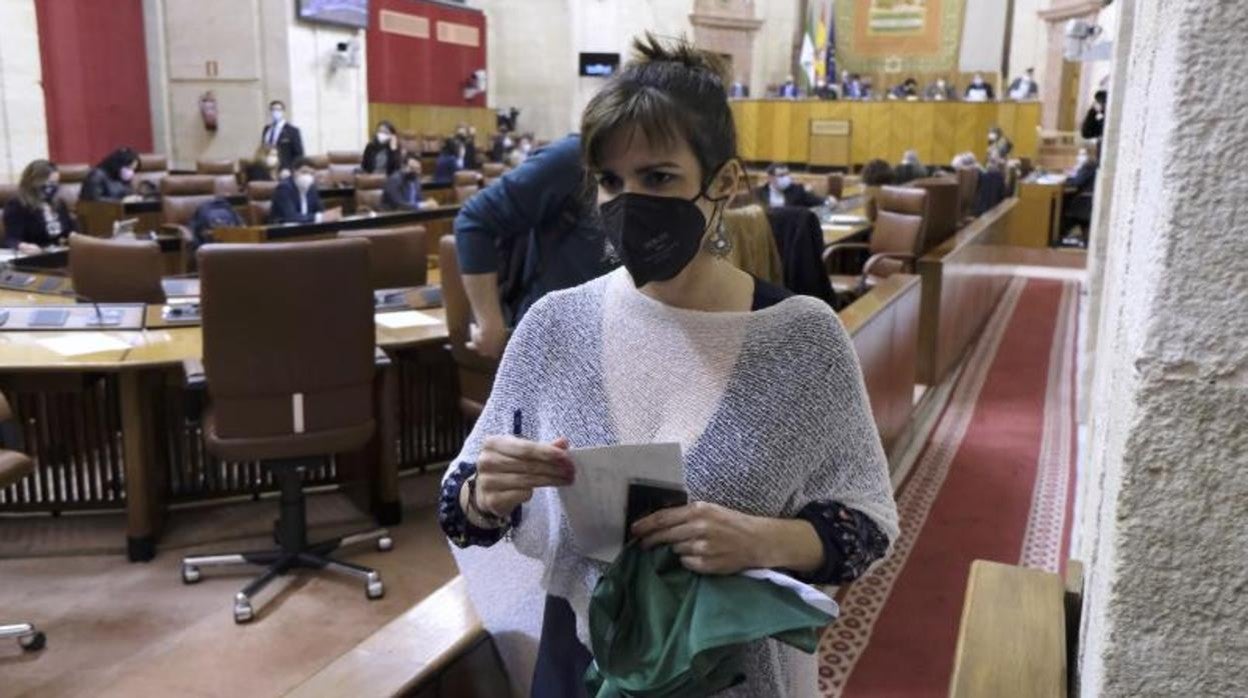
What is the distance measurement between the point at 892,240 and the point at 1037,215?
722 cm

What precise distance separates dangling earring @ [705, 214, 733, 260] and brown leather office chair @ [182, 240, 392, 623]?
94.5 inches

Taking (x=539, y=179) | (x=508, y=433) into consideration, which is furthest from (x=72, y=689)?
(x=508, y=433)

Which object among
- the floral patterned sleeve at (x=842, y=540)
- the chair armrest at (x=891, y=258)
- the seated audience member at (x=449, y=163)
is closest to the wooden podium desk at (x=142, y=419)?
the chair armrest at (x=891, y=258)

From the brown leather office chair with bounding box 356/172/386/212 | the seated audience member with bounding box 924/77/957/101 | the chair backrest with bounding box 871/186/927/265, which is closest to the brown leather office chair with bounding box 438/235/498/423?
the chair backrest with bounding box 871/186/927/265

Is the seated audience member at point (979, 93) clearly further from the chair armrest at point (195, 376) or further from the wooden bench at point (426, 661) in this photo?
the wooden bench at point (426, 661)

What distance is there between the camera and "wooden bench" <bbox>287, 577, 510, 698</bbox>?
137 centimetres

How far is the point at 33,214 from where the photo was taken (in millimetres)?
7582

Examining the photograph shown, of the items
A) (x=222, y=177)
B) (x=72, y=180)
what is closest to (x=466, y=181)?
(x=222, y=177)

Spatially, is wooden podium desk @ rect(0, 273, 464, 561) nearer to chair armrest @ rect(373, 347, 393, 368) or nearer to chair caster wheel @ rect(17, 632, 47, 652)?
chair armrest @ rect(373, 347, 393, 368)

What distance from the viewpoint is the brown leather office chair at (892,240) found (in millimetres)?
6164

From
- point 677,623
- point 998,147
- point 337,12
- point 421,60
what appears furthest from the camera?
point 421,60

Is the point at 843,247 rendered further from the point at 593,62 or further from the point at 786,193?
the point at 593,62

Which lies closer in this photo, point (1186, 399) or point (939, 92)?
point (1186, 399)

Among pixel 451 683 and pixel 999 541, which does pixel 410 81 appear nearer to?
pixel 999 541
